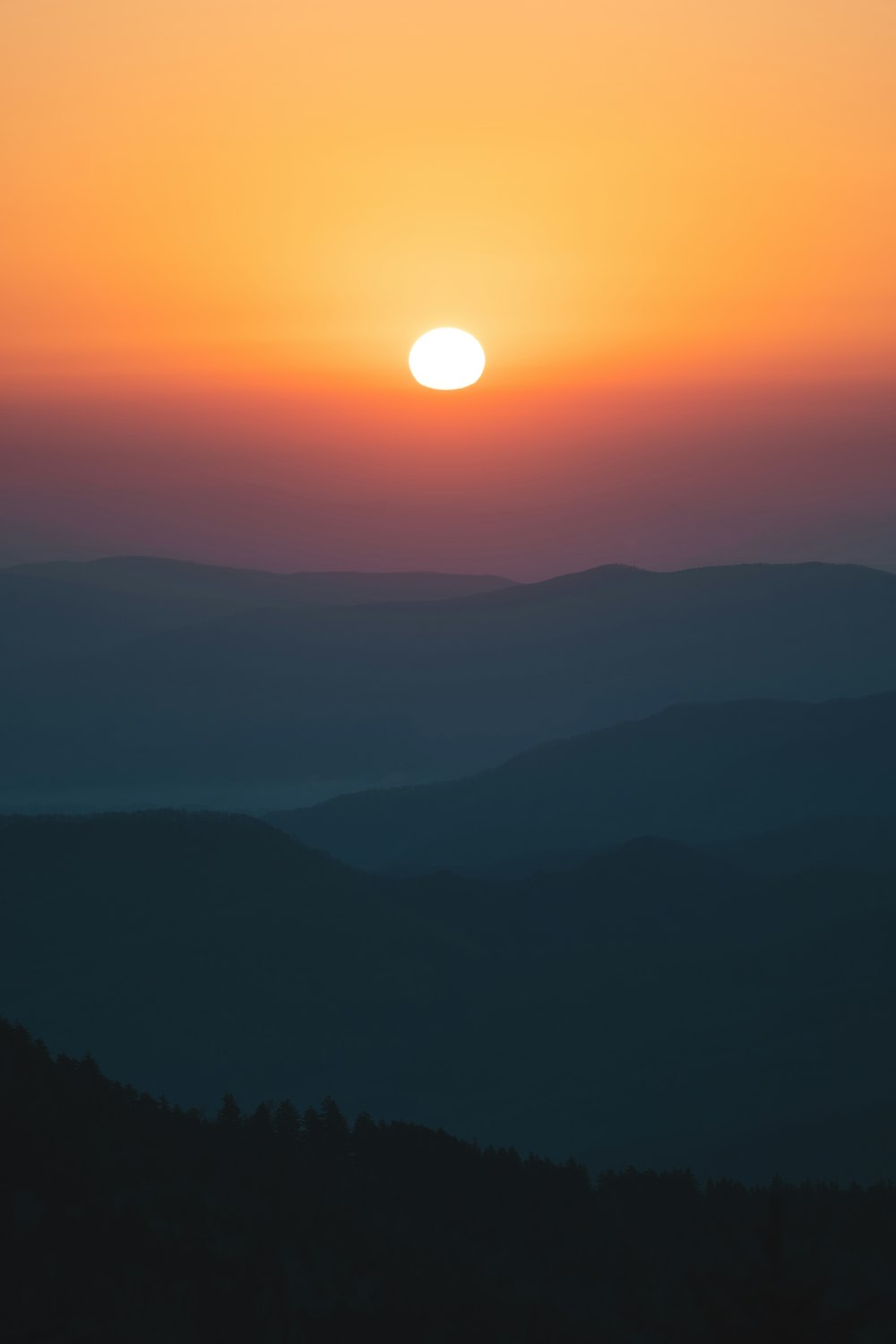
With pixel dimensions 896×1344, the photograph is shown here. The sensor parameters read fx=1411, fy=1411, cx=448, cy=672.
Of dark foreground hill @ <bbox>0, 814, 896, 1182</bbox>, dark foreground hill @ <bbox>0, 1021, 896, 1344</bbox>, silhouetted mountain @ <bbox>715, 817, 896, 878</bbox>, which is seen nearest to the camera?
dark foreground hill @ <bbox>0, 1021, 896, 1344</bbox>

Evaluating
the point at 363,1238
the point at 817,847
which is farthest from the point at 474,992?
the point at 817,847

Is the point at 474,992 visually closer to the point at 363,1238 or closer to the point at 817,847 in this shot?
the point at 363,1238

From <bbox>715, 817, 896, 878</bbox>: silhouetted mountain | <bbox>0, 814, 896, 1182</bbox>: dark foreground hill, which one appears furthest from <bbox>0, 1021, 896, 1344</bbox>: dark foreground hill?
<bbox>715, 817, 896, 878</bbox>: silhouetted mountain

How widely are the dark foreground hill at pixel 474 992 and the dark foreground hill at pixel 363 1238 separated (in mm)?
20671

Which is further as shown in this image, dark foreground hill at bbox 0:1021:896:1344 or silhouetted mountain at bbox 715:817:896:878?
silhouetted mountain at bbox 715:817:896:878

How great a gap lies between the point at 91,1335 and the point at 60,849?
9372 cm

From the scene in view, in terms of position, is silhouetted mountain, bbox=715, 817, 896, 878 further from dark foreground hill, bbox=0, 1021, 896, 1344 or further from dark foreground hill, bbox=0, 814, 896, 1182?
dark foreground hill, bbox=0, 1021, 896, 1344

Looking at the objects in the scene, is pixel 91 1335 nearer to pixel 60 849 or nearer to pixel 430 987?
pixel 430 987

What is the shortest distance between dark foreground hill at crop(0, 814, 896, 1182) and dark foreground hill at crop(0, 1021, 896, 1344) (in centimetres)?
2067

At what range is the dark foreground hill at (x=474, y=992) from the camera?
93.7m

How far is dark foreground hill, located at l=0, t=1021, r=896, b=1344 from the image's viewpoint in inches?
1371

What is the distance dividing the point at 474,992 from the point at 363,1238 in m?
71.4

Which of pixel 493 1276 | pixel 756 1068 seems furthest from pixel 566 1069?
pixel 493 1276

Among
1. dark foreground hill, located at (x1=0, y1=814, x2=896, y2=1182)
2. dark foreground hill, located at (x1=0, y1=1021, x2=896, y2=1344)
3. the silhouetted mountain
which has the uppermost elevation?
the silhouetted mountain
